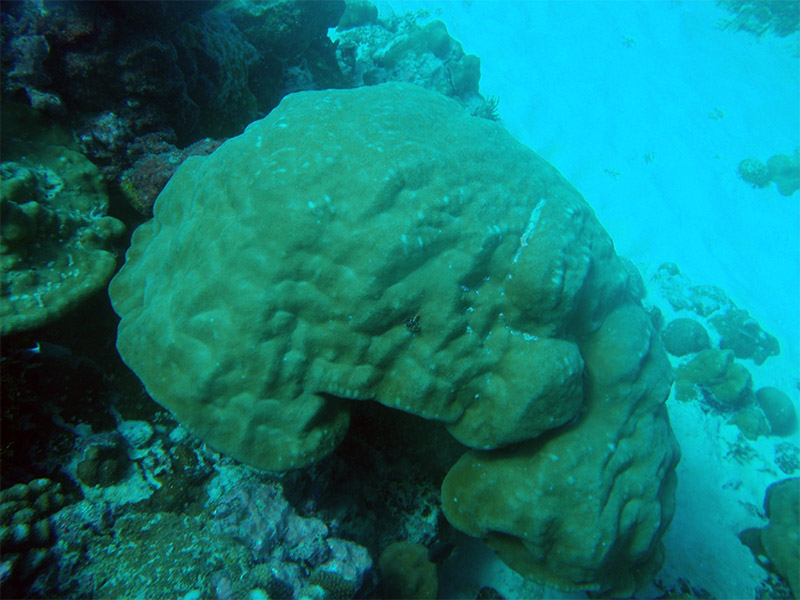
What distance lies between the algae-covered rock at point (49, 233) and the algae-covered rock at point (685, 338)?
971 cm

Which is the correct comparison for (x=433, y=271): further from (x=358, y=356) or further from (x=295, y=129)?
(x=295, y=129)

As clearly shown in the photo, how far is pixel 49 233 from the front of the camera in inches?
123

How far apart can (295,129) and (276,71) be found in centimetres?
431

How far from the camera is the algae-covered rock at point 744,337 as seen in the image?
8.70 meters

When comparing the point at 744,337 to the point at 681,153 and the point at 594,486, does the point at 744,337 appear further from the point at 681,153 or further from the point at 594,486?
the point at 594,486

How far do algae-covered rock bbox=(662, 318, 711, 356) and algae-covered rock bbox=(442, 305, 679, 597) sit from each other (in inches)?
225

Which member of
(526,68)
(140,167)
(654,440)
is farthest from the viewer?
(526,68)

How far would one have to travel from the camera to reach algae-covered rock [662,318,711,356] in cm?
840

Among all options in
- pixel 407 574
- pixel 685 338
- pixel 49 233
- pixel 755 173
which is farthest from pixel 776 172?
pixel 49 233

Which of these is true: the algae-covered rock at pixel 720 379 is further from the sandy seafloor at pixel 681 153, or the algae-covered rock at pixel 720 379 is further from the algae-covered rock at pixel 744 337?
the algae-covered rock at pixel 744 337

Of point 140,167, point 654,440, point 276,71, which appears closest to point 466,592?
point 654,440

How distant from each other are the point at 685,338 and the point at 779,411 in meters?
2.03

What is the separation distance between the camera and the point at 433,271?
112 inches

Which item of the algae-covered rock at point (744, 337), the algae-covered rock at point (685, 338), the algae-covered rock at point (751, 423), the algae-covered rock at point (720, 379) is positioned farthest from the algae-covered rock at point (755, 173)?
the algae-covered rock at point (751, 423)
